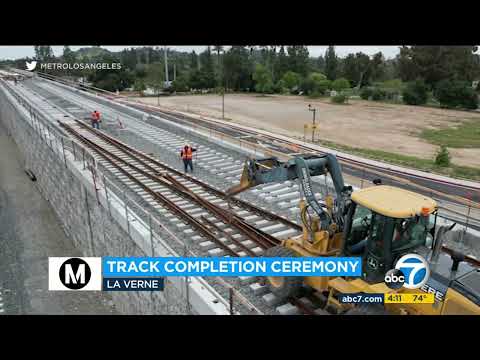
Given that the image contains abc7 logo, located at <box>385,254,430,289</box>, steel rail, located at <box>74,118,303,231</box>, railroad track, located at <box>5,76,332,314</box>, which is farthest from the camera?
steel rail, located at <box>74,118,303,231</box>

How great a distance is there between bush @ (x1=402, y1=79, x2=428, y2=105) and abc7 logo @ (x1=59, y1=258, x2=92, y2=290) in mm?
77330

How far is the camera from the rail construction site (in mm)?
6629

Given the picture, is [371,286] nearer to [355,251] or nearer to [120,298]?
[355,251]

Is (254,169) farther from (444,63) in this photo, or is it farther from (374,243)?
(444,63)

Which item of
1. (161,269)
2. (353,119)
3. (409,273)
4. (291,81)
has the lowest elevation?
(353,119)

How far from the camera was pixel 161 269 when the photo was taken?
9164 millimetres

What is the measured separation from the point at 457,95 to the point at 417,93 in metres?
7.53

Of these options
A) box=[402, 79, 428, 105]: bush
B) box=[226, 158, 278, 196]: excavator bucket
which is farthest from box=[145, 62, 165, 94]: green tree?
box=[226, 158, 278, 196]: excavator bucket

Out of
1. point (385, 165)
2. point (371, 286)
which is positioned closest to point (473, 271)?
point (371, 286)

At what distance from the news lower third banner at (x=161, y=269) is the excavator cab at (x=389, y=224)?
1.11 meters

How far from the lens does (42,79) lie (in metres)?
68.4

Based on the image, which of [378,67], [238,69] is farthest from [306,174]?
[378,67]

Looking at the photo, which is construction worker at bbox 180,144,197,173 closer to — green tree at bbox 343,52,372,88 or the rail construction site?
the rail construction site

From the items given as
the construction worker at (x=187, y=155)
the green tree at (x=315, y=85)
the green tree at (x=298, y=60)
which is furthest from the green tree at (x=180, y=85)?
the construction worker at (x=187, y=155)
